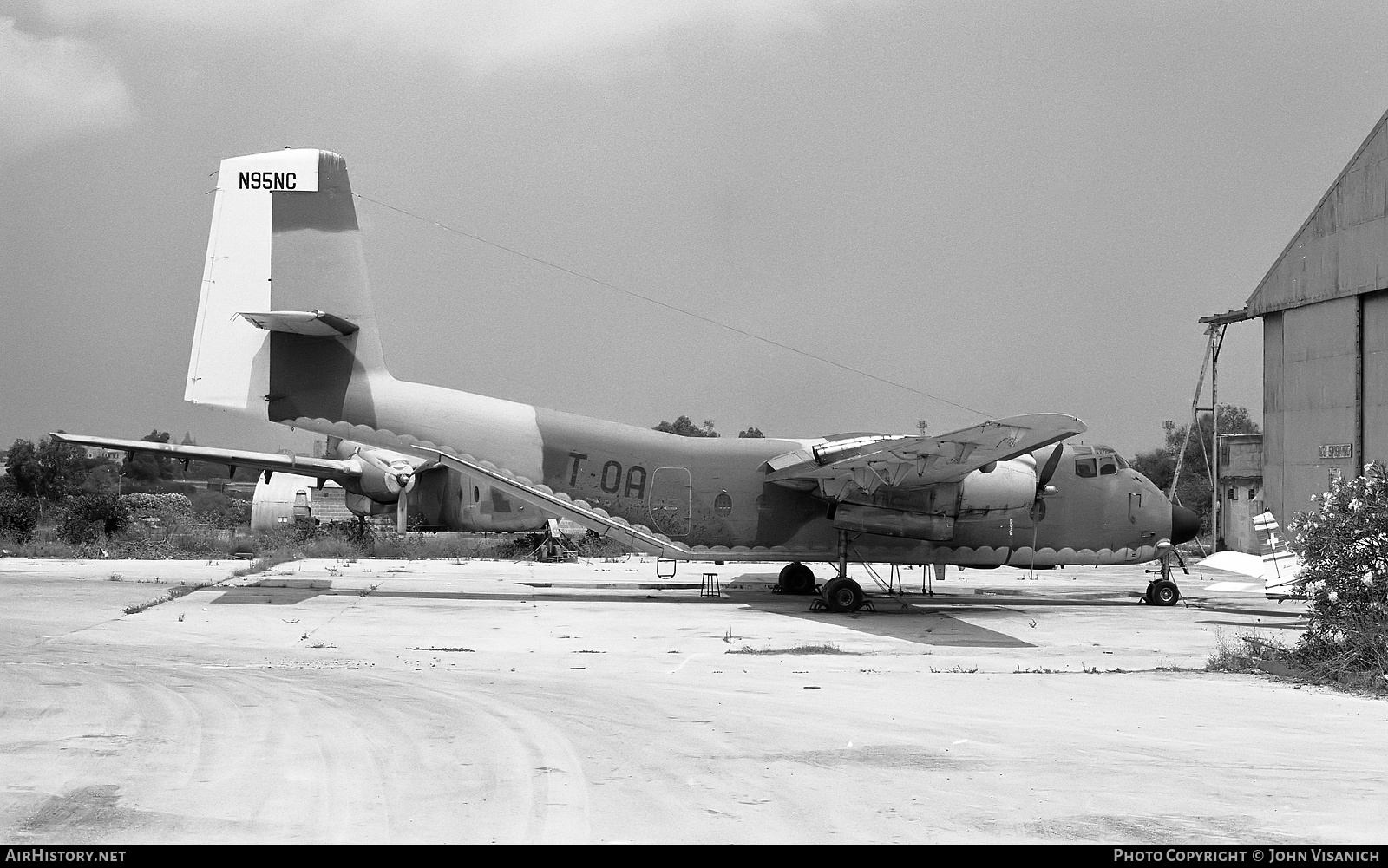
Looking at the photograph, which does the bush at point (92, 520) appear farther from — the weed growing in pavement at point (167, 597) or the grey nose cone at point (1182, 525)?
the grey nose cone at point (1182, 525)

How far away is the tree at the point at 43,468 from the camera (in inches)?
2366

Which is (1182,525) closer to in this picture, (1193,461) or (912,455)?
(912,455)

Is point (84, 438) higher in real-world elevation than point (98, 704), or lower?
higher

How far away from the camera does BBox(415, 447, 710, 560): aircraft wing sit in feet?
57.8

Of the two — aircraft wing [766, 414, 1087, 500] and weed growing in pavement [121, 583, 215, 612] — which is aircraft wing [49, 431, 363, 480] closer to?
weed growing in pavement [121, 583, 215, 612]

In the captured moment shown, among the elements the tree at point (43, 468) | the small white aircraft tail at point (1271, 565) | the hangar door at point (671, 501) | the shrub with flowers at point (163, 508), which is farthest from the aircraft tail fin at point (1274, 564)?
the tree at point (43, 468)

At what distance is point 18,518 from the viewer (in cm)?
3509

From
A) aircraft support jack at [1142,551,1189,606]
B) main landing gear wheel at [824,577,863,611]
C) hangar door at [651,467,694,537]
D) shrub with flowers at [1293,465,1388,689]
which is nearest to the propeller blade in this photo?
aircraft support jack at [1142,551,1189,606]

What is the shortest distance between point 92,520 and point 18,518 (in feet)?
14.0

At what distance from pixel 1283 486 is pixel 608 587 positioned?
18.1 metres

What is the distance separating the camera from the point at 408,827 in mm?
5418
